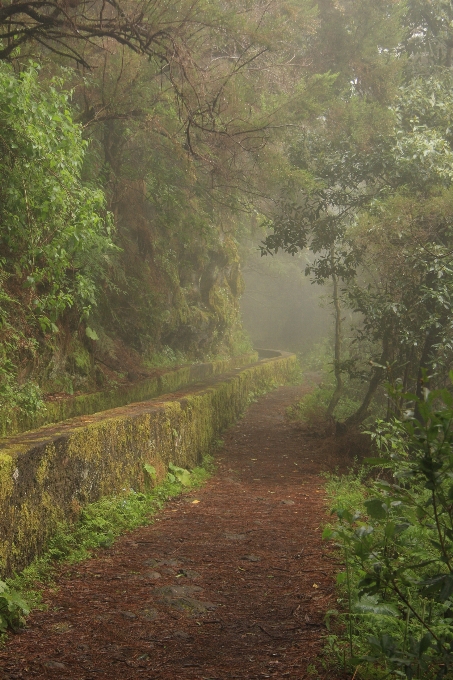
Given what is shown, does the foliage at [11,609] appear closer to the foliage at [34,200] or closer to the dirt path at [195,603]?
the dirt path at [195,603]

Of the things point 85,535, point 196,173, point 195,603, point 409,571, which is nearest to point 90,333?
point 196,173

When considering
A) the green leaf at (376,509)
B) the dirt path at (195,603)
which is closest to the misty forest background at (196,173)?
the dirt path at (195,603)

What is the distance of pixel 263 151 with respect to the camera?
12.8 meters

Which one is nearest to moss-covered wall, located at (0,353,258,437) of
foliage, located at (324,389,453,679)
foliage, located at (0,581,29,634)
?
foliage, located at (0,581,29,634)

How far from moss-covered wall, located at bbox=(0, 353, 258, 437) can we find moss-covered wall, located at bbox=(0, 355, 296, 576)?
1125 millimetres

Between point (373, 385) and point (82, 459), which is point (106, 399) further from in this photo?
point (373, 385)

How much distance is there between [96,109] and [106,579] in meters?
8.06

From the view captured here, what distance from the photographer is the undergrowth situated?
4.05 meters

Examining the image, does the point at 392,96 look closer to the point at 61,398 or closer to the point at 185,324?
the point at 185,324

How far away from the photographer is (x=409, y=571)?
423cm

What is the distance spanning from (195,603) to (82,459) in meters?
2.21

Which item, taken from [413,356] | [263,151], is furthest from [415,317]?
[263,151]

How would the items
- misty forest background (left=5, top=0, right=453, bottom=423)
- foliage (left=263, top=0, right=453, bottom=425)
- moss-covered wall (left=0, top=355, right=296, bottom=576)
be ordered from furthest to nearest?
foliage (left=263, top=0, right=453, bottom=425) → misty forest background (left=5, top=0, right=453, bottom=423) → moss-covered wall (left=0, top=355, right=296, bottom=576)

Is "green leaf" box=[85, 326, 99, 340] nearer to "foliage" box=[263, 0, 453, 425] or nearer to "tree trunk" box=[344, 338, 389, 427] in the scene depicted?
"foliage" box=[263, 0, 453, 425]
